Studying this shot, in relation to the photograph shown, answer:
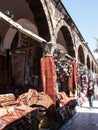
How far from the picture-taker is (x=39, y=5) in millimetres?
11023

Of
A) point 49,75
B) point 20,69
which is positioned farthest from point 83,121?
point 20,69

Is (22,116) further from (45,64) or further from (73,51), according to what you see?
(73,51)

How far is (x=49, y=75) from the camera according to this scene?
1030 centimetres

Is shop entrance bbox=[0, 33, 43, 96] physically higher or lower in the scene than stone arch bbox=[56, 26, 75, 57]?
lower

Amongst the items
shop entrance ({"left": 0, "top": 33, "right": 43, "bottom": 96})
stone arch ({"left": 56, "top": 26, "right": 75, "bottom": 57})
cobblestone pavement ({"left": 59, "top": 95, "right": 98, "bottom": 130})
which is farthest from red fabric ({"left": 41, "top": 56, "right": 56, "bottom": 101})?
stone arch ({"left": 56, "top": 26, "right": 75, "bottom": 57})

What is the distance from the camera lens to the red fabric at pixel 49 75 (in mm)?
10278

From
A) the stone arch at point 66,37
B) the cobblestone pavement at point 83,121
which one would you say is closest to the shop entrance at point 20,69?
the cobblestone pavement at point 83,121

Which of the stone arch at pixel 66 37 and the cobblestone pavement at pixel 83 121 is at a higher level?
the stone arch at pixel 66 37

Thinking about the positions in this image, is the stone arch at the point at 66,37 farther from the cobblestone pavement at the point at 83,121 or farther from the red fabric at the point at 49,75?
the red fabric at the point at 49,75

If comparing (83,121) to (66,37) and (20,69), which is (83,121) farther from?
(66,37)

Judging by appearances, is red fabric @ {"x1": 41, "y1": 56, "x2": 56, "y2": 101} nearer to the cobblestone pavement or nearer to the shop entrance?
the shop entrance

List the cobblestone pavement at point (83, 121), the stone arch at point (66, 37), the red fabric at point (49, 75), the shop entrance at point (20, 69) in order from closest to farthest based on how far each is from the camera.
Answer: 1. the red fabric at point (49, 75)
2. the cobblestone pavement at point (83, 121)
3. the shop entrance at point (20, 69)
4. the stone arch at point (66, 37)

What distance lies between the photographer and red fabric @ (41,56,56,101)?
10278 mm

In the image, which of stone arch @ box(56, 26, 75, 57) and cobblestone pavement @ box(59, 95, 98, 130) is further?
stone arch @ box(56, 26, 75, 57)
